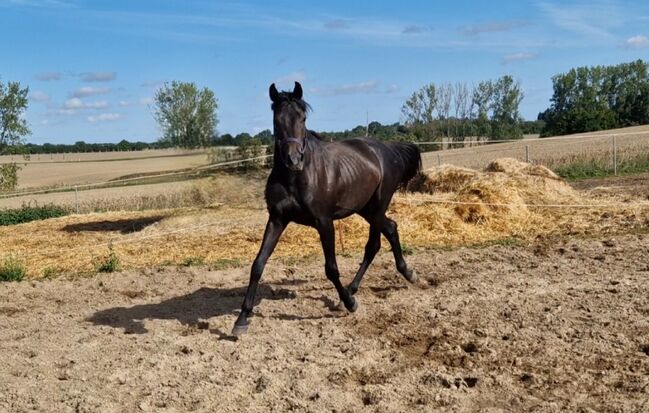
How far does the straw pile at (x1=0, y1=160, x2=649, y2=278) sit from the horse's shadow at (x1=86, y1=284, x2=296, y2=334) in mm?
1653

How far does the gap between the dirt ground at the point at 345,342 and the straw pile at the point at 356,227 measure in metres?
1.78

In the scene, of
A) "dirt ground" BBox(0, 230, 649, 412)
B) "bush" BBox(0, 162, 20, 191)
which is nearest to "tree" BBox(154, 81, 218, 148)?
"bush" BBox(0, 162, 20, 191)

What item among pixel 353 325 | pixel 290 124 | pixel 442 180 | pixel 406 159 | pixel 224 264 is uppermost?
pixel 290 124

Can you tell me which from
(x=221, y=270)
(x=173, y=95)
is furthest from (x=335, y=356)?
(x=173, y=95)

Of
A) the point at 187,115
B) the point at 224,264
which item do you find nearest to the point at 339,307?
the point at 224,264

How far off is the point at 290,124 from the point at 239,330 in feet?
6.16

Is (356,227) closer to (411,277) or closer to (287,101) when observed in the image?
(411,277)

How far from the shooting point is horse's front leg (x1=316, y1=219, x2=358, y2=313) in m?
5.90

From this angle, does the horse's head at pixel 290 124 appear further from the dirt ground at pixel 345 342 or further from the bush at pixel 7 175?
the bush at pixel 7 175

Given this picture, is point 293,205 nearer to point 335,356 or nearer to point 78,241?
point 335,356

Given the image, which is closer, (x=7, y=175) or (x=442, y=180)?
(x=442, y=180)

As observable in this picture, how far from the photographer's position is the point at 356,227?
11375 millimetres

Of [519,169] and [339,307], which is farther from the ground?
[519,169]

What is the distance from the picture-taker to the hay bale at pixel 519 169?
14.6m
